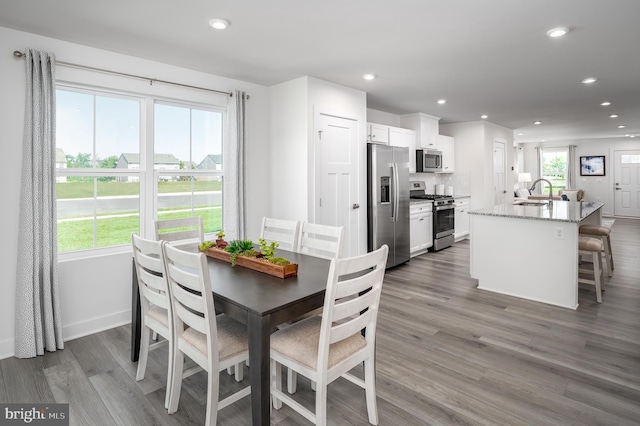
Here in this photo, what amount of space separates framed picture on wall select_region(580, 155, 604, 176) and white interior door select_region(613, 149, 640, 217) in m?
0.35

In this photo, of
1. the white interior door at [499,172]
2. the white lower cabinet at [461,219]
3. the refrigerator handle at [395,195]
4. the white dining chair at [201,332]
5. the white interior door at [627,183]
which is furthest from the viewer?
the white interior door at [627,183]

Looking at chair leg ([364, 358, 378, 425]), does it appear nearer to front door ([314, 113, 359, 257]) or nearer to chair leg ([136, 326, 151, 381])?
chair leg ([136, 326, 151, 381])

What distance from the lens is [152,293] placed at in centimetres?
208

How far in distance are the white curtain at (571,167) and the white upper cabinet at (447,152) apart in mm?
7168

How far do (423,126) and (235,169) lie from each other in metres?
3.86

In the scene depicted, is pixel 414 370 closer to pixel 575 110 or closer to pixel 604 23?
pixel 604 23

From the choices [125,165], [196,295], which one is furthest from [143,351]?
[125,165]

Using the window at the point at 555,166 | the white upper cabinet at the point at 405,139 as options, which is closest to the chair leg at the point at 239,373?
the white upper cabinet at the point at 405,139

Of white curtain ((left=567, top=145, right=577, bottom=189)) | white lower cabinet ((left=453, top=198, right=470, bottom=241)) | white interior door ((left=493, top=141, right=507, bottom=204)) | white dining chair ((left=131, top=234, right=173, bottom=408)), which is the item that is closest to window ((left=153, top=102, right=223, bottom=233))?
white dining chair ((left=131, top=234, right=173, bottom=408))

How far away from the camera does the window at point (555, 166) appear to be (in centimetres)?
1225

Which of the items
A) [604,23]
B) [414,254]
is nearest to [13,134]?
[604,23]

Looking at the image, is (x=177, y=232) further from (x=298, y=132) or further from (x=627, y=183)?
(x=627, y=183)

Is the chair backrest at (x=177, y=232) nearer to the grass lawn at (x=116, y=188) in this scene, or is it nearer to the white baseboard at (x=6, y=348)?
the grass lawn at (x=116, y=188)

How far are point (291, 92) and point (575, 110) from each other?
210 inches
